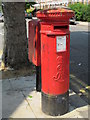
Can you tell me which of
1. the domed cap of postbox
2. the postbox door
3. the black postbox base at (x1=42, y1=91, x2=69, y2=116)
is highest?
the domed cap of postbox

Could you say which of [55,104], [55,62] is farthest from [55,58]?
[55,104]

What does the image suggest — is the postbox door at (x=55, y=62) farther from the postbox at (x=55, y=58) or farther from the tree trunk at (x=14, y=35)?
the tree trunk at (x=14, y=35)

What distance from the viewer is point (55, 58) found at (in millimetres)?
3318

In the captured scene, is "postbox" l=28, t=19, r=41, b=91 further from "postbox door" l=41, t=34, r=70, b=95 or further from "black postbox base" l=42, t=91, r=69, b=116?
"black postbox base" l=42, t=91, r=69, b=116

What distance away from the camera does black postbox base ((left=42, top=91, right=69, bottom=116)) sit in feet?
11.5

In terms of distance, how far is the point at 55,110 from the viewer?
354cm

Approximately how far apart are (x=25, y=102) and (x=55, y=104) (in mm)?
798

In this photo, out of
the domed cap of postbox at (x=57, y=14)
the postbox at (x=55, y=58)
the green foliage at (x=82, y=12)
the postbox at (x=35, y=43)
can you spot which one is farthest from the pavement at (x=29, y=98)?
the green foliage at (x=82, y=12)

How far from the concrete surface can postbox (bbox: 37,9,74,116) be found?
0.69 feet

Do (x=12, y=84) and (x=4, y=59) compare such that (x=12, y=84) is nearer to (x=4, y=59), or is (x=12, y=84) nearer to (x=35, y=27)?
(x=4, y=59)

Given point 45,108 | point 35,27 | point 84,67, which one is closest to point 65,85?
point 45,108

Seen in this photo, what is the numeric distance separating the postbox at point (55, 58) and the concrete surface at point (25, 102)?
0.69ft

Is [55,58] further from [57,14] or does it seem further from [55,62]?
[57,14]

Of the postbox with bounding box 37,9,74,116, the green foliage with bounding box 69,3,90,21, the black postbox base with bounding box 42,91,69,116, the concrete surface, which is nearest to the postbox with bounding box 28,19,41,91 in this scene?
the postbox with bounding box 37,9,74,116
